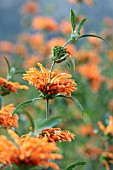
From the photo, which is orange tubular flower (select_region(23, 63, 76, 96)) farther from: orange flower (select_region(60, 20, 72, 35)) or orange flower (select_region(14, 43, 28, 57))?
orange flower (select_region(14, 43, 28, 57))

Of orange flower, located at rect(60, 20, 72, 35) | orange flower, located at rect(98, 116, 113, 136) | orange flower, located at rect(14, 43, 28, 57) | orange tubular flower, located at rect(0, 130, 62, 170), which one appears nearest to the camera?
orange tubular flower, located at rect(0, 130, 62, 170)

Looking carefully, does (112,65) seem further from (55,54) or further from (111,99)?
(55,54)

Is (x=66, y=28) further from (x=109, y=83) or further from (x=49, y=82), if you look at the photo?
(x=49, y=82)

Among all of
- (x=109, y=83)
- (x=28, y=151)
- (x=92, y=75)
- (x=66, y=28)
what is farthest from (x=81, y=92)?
(x=28, y=151)

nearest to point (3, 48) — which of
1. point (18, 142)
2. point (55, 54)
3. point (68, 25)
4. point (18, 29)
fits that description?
point (68, 25)

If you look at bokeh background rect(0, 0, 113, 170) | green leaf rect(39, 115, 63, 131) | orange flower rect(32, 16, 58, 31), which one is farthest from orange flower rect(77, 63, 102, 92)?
green leaf rect(39, 115, 63, 131)

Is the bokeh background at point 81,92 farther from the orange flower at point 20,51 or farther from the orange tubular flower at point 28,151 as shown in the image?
the orange tubular flower at point 28,151
